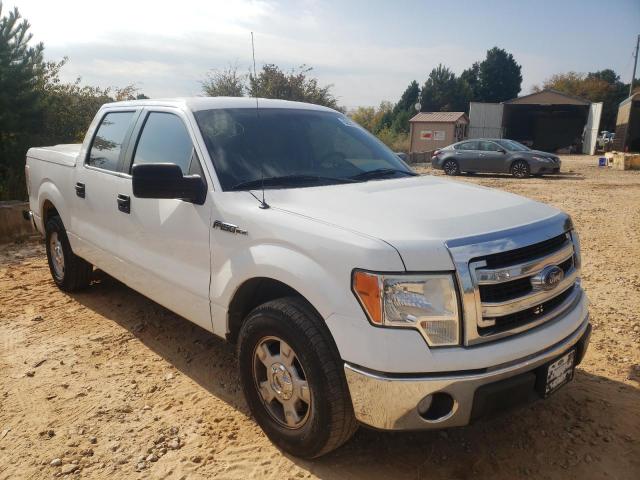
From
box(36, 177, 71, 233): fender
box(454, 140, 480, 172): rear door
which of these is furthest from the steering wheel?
box(454, 140, 480, 172): rear door

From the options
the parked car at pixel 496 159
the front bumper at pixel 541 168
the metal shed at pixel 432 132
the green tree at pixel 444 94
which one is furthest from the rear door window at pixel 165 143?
the green tree at pixel 444 94

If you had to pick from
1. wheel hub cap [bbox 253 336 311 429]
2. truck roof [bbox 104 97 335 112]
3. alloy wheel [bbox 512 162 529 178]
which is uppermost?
truck roof [bbox 104 97 335 112]

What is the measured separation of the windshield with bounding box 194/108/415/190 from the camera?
9.89ft

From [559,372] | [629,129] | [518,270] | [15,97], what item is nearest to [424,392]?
[518,270]

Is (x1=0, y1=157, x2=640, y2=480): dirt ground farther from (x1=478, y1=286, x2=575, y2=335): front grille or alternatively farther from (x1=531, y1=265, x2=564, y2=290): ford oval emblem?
(x1=531, y1=265, x2=564, y2=290): ford oval emblem

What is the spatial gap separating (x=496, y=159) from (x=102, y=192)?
16.9 metres

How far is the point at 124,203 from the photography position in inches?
143

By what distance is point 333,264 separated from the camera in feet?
7.22

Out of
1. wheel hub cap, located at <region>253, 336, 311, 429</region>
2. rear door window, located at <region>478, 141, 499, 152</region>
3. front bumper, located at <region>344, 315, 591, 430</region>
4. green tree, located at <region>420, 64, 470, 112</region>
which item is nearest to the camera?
front bumper, located at <region>344, 315, 591, 430</region>

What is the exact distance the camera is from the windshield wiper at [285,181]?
2.92 meters

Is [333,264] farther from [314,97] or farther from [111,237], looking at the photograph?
[314,97]

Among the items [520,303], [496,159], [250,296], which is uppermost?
[520,303]

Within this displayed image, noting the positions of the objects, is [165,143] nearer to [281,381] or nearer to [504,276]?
[281,381]

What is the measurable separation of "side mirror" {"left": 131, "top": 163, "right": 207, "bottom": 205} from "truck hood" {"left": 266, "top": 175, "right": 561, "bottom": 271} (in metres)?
0.43
